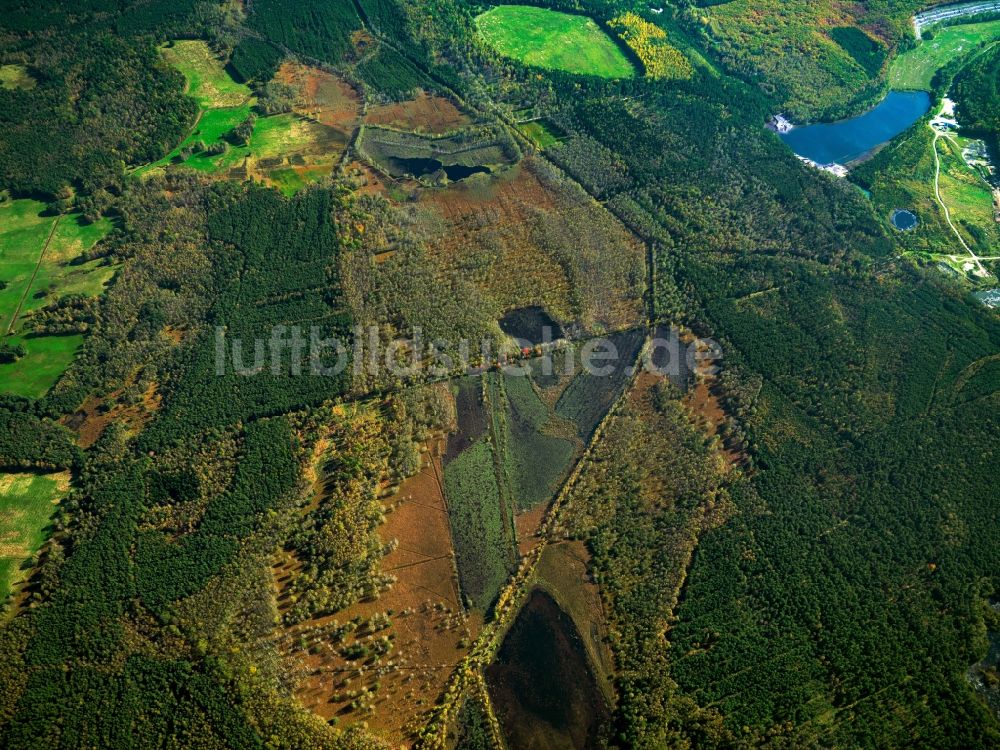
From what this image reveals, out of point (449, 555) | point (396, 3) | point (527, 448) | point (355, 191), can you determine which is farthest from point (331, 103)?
point (449, 555)

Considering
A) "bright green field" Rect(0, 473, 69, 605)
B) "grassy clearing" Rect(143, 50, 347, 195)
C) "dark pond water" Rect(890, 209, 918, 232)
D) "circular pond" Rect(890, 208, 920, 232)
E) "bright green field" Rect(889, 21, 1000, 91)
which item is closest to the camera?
"bright green field" Rect(0, 473, 69, 605)

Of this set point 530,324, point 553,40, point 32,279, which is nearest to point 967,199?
point 530,324

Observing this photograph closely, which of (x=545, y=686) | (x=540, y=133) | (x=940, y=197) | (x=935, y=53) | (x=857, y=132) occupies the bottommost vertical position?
(x=545, y=686)

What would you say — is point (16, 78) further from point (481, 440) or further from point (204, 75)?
point (481, 440)

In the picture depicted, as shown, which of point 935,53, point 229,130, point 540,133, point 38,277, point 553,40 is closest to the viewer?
point 38,277

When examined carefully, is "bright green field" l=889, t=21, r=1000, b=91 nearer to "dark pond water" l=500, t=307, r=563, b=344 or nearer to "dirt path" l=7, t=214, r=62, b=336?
"dark pond water" l=500, t=307, r=563, b=344

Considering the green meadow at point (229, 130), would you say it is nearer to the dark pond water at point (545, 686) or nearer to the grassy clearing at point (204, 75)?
the grassy clearing at point (204, 75)

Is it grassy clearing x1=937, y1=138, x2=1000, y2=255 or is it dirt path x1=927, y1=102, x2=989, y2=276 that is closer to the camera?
dirt path x1=927, y1=102, x2=989, y2=276

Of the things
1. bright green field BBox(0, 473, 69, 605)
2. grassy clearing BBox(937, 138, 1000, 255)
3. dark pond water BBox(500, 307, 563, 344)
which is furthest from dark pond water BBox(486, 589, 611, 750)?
grassy clearing BBox(937, 138, 1000, 255)
